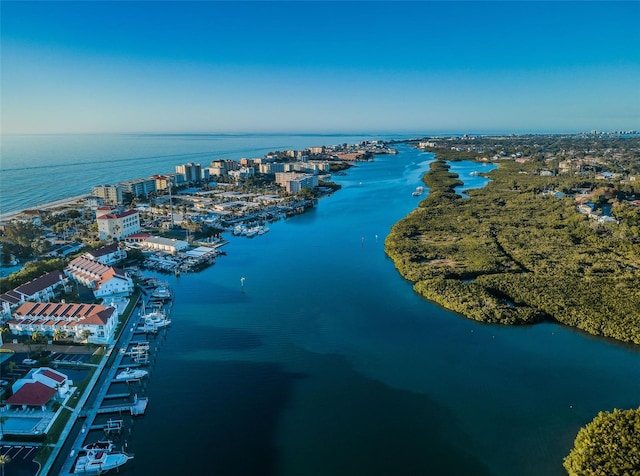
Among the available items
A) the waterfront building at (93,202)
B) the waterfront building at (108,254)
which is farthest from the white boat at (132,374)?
the waterfront building at (93,202)

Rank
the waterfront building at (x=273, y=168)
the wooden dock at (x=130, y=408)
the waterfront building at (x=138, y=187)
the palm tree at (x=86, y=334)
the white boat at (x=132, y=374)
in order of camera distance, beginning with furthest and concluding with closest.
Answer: the waterfront building at (x=273, y=168)
the waterfront building at (x=138, y=187)
the palm tree at (x=86, y=334)
the white boat at (x=132, y=374)
the wooden dock at (x=130, y=408)

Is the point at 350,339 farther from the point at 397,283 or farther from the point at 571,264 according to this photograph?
the point at 571,264

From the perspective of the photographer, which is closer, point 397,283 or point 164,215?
point 397,283

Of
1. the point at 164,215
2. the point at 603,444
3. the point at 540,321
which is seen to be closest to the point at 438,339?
the point at 540,321

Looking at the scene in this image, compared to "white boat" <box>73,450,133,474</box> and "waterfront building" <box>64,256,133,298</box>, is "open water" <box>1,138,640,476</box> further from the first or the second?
"waterfront building" <box>64,256,133,298</box>

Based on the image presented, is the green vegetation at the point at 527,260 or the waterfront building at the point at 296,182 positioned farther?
the waterfront building at the point at 296,182

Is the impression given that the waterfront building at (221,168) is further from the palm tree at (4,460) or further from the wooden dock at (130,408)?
the palm tree at (4,460)

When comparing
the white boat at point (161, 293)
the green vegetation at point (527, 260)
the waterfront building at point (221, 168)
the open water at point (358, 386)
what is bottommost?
the open water at point (358, 386)
